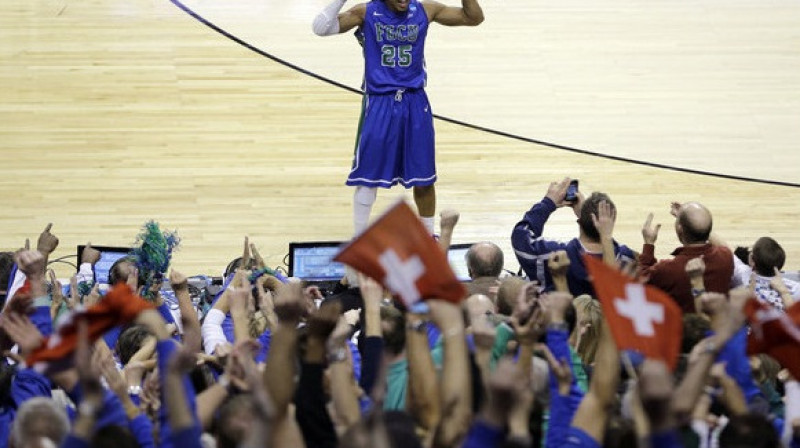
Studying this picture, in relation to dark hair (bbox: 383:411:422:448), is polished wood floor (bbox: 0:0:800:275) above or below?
above

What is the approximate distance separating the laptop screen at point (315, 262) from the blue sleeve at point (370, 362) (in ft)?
13.0

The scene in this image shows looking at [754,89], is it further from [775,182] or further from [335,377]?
[335,377]

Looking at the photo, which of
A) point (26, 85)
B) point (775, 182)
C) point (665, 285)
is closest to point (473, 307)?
point (665, 285)

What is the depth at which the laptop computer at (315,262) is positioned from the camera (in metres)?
9.89

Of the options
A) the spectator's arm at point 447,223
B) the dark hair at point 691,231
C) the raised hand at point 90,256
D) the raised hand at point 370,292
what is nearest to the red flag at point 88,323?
the raised hand at point 370,292

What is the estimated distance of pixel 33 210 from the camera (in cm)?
1191

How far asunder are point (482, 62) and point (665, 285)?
7.58 metres

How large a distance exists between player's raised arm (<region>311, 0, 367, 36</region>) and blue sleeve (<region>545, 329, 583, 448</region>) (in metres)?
4.63

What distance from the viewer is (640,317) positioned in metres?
4.94

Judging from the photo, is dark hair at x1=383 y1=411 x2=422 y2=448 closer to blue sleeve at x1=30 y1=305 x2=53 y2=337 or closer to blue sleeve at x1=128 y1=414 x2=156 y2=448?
blue sleeve at x1=128 y1=414 x2=156 y2=448

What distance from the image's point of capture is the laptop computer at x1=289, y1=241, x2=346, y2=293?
989cm

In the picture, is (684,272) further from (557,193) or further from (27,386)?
(27,386)

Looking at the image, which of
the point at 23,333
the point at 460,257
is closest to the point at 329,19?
the point at 460,257

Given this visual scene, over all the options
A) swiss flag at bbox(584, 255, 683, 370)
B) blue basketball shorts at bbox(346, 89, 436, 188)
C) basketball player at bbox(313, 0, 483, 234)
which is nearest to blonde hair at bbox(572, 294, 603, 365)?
swiss flag at bbox(584, 255, 683, 370)
